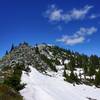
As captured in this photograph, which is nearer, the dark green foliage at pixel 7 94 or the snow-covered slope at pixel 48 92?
the dark green foliage at pixel 7 94

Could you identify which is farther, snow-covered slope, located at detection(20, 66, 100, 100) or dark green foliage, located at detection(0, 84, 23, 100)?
snow-covered slope, located at detection(20, 66, 100, 100)

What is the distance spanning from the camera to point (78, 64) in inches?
7736

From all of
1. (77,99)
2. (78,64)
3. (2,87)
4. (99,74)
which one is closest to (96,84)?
(99,74)

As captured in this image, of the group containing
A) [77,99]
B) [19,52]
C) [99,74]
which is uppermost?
[19,52]

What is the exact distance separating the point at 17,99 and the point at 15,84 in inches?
290

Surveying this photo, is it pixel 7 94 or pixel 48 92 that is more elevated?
pixel 48 92

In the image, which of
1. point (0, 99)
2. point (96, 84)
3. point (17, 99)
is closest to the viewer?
point (0, 99)

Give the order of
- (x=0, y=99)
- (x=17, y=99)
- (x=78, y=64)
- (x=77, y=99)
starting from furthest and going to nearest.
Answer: (x=78, y=64), (x=77, y=99), (x=17, y=99), (x=0, y=99)

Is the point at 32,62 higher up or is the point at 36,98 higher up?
the point at 32,62

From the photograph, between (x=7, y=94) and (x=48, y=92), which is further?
(x=48, y=92)

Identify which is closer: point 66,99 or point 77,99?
point 66,99

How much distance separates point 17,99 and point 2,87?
2780mm

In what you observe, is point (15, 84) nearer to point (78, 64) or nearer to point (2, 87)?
point (2, 87)

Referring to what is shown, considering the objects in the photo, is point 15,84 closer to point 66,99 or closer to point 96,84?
point 66,99
